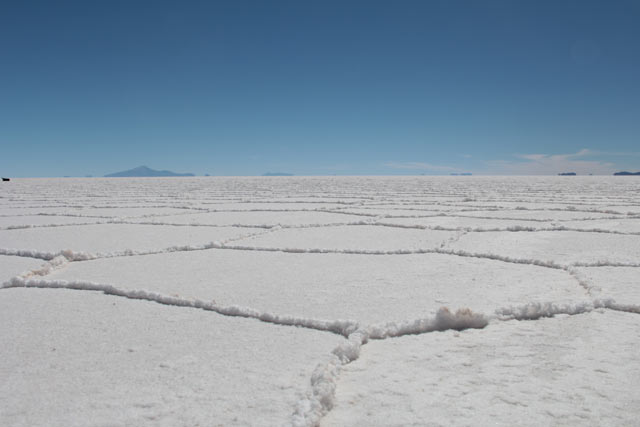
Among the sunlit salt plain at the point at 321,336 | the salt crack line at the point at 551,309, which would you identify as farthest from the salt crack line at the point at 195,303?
the salt crack line at the point at 551,309

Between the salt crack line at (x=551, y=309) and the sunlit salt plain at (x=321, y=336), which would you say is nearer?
the sunlit salt plain at (x=321, y=336)

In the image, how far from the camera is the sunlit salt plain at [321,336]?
2.70 ft

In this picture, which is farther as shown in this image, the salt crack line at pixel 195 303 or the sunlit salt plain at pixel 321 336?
the salt crack line at pixel 195 303

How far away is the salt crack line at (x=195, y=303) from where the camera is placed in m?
1.18

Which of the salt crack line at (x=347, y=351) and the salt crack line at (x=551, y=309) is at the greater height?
the salt crack line at (x=551, y=309)

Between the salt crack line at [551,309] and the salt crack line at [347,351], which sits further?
the salt crack line at [551,309]

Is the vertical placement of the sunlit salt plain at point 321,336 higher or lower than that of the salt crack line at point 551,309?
lower

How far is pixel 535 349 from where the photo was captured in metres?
1.05

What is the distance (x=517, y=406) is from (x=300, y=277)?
3.29 feet

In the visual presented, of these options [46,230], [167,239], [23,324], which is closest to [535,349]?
[23,324]

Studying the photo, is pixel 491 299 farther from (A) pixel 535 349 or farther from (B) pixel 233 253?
(B) pixel 233 253

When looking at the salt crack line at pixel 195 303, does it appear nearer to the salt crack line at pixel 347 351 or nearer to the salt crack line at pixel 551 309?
the salt crack line at pixel 347 351

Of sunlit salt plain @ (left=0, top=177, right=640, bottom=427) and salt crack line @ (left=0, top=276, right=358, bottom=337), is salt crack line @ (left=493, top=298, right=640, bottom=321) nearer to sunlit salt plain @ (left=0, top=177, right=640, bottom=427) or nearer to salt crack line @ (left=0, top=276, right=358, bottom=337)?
sunlit salt plain @ (left=0, top=177, right=640, bottom=427)

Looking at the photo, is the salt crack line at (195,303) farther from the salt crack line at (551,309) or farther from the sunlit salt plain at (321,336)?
the salt crack line at (551,309)
